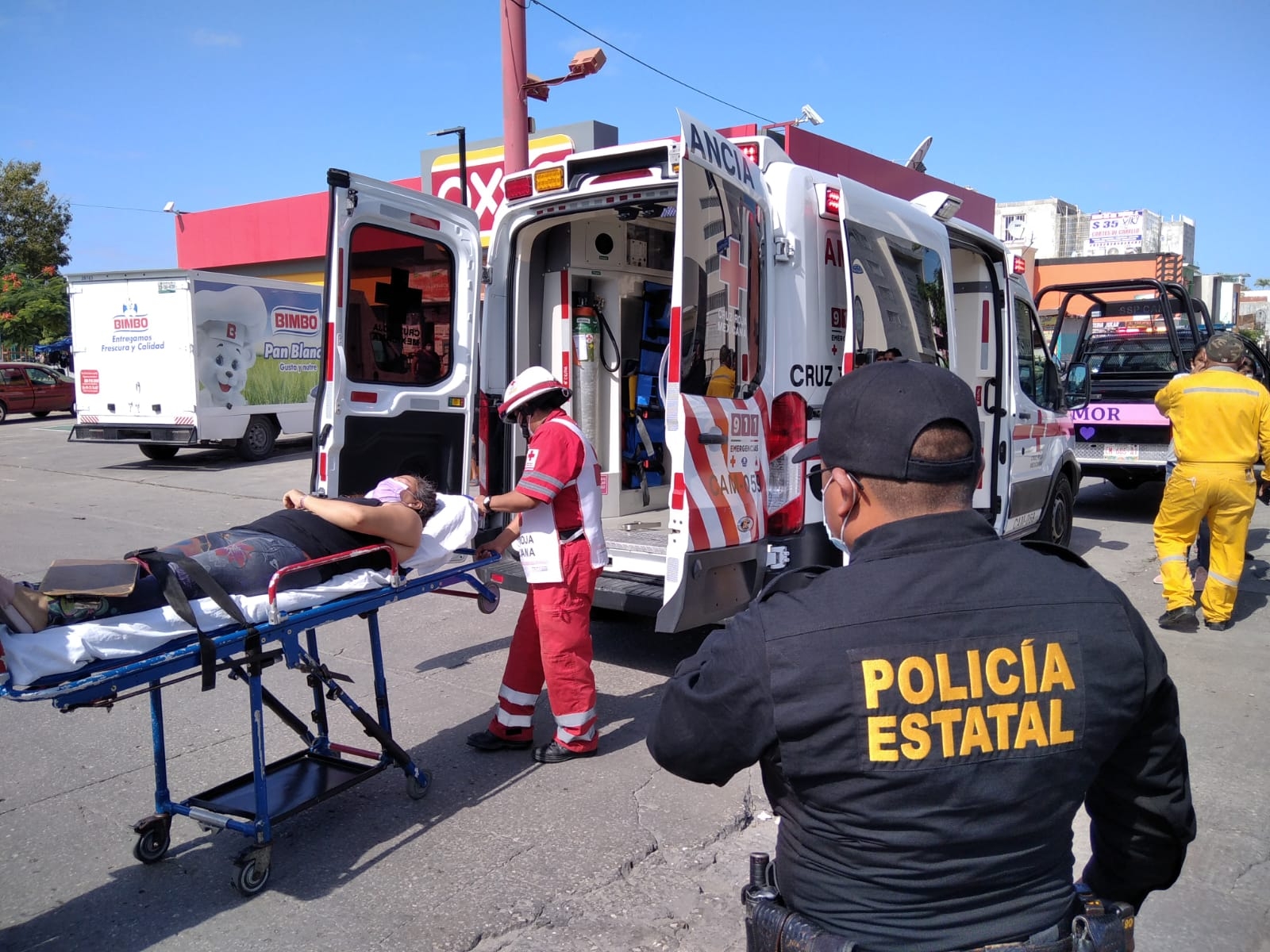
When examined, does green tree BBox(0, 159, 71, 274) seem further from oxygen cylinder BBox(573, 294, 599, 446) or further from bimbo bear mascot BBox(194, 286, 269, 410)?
oxygen cylinder BBox(573, 294, 599, 446)

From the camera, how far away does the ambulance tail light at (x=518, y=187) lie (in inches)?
203

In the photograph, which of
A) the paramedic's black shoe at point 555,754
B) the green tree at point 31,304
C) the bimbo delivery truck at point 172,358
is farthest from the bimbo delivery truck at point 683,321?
the green tree at point 31,304

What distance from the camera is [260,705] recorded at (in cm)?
Answer: 330

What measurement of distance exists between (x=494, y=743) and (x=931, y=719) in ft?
11.1

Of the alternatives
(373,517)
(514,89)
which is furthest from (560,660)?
(514,89)

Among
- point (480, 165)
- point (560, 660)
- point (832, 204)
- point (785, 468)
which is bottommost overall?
point (560, 660)

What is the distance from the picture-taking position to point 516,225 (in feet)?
17.8

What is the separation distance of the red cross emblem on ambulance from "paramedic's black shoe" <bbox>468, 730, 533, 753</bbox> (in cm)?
226

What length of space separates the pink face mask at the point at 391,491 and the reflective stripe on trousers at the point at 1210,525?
504 centimetres

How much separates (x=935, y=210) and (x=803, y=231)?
1625 mm

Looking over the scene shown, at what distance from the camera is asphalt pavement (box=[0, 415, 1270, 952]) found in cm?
307

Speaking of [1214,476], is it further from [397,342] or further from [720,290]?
[397,342]

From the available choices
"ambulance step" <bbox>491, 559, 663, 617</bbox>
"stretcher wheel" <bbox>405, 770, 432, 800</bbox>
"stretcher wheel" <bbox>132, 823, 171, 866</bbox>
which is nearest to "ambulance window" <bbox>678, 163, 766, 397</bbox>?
"ambulance step" <bbox>491, 559, 663, 617</bbox>

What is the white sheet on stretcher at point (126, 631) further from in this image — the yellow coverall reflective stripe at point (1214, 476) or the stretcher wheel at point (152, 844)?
the yellow coverall reflective stripe at point (1214, 476)
